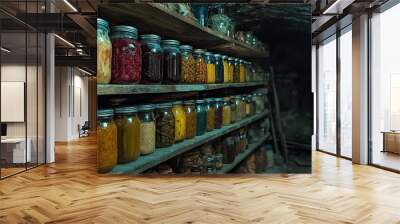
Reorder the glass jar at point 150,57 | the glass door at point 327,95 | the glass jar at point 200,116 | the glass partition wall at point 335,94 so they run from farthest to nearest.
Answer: the glass door at point 327,95 < the glass partition wall at point 335,94 < the glass jar at point 200,116 < the glass jar at point 150,57

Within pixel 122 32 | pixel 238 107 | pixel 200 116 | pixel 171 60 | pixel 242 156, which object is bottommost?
pixel 242 156

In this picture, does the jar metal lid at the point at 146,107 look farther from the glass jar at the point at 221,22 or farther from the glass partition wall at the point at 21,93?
the glass partition wall at the point at 21,93

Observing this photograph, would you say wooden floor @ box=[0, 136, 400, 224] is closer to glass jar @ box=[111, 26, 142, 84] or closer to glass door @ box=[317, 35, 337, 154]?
glass jar @ box=[111, 26, 142, 84]

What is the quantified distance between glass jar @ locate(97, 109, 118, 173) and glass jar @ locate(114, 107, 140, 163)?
0.16 feet

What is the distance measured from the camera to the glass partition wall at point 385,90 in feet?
18.8

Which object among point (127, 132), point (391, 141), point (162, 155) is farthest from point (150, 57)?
point (391, 141)

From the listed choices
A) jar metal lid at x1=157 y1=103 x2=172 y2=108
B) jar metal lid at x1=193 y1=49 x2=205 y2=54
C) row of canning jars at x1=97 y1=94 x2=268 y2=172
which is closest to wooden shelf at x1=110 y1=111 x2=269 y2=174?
row of canning jars at x1=97 y1=94 x2=268 y2=172

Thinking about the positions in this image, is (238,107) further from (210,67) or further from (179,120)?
(179,120)

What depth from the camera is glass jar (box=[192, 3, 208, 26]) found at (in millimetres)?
4262

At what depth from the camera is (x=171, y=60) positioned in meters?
4.23

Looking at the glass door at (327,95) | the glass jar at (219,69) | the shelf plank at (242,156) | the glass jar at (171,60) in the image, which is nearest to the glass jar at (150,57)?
the glass jar at (171,60)

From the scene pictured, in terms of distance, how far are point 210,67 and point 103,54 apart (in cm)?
124

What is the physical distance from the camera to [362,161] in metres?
6.31

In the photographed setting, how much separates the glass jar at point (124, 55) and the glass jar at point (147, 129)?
36cm
